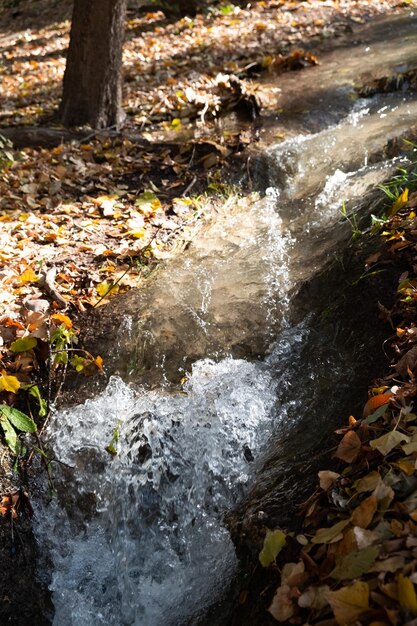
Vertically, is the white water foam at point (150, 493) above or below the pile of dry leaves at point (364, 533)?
below

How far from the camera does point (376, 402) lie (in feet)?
8.07

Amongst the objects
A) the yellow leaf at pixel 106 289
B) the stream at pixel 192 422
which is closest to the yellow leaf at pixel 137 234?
the stream at pixel 192 422

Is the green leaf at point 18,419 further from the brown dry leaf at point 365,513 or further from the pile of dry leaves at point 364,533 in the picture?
the brown dry leaf at point 365,513

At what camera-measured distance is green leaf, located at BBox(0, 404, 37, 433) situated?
10.4 feet

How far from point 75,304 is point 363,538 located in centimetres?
250

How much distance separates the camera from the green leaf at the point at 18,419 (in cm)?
317

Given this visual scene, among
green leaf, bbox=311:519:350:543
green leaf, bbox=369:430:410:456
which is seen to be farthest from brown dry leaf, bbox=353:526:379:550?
green leaf, bbox=369:430:410:456

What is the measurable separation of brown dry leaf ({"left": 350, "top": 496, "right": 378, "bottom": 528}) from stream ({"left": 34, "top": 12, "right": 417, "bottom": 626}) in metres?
0.50

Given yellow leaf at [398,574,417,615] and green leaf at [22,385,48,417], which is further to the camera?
green leaf at [22,385,48,417]

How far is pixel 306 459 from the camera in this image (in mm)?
2699

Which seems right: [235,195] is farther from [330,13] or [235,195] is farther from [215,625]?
[330,13]

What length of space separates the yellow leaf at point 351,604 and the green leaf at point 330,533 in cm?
28

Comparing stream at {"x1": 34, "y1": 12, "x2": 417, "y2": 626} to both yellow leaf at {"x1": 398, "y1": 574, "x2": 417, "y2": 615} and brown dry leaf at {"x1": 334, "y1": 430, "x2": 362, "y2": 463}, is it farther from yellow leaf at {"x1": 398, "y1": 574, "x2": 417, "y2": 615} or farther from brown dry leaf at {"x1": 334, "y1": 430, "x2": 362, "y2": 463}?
yellow leaf at {"x1": 398, "y1": 574, "x2": 417, "y2": 615}

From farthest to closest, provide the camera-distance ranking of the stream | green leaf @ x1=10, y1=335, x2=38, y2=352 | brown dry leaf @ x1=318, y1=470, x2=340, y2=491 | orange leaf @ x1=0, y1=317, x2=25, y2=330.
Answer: orange leaf @ x1=0, y1=317, x2=25, y2=330
green leaf @ x1=10, y1=335, x2=38, y2=352
the stream
brown dry leaf @ x1=318, y1=470, x2=340, y2=491
